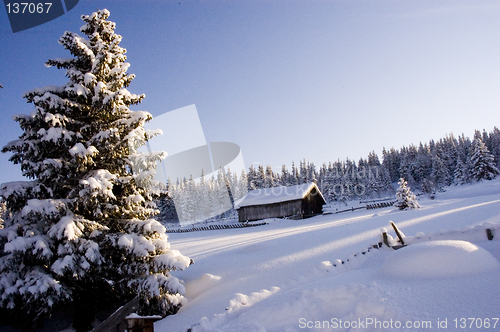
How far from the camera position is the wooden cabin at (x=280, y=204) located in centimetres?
3575

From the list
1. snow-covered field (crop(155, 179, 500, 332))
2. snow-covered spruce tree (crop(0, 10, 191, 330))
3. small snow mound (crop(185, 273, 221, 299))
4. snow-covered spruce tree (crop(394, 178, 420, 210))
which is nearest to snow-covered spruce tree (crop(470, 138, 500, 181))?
snow-covered spruce tree (crop(394, 178, 420, 210))

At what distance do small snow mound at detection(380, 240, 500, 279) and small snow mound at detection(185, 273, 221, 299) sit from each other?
593 centimetres

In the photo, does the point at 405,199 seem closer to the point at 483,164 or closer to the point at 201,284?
the point at 201,284

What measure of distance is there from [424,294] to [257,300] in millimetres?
3880

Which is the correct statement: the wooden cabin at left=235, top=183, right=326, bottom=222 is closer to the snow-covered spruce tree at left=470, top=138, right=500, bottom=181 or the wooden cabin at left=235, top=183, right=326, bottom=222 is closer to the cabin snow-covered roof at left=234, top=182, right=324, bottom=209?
the cabin snow-covered roof at left=234, top=182, right=324, bottom=209

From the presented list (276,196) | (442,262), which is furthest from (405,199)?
(442,262)

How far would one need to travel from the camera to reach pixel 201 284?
9922 mm

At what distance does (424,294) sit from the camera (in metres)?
5.34

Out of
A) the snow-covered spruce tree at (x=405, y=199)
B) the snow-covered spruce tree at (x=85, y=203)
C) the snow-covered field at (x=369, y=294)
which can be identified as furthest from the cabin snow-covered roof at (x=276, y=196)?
the snow-covered spruce tree at (x=85, y=203)

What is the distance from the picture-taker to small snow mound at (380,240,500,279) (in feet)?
19.7

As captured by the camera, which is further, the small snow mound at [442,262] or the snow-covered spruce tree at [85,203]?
the snow-covered spruce tree at [85,203]

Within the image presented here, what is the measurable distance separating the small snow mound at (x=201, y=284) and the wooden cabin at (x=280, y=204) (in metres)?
26.1

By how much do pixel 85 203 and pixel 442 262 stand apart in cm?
930

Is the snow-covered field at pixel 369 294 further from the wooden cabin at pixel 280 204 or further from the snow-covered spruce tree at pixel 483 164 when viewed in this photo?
the snow-covered spruce tree at pixel 483 164
